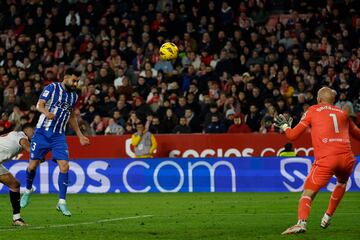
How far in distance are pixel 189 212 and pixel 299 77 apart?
9999 mm

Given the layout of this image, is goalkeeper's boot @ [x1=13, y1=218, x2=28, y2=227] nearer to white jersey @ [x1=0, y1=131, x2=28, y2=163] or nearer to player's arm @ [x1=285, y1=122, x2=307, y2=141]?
white jersey @ [x1=0, y1=131, x2=28, y2=163]

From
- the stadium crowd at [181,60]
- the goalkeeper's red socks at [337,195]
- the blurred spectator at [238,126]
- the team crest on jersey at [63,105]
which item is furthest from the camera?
Result: the stadium crowd at [181,60]

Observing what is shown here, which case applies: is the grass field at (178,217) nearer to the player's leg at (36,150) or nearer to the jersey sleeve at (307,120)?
the player's leg at (36,150)

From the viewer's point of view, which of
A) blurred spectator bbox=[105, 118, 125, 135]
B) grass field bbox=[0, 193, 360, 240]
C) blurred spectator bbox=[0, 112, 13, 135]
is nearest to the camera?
grass field bbox=[0, 193, 360, 240]

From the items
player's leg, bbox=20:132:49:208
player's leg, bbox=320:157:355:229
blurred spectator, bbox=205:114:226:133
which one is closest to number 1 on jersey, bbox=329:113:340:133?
player's leg, bbox=320:157:355:229

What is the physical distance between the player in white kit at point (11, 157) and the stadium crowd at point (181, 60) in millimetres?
10251

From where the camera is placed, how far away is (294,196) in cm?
1931

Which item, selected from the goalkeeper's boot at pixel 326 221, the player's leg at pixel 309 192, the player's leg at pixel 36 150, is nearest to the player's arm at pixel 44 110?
the player's leg at pixel 36 150

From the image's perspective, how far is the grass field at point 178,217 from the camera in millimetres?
11266

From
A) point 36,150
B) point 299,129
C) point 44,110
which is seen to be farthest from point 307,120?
point 36,150

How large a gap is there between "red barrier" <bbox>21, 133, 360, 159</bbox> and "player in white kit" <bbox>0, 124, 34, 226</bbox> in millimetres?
10284

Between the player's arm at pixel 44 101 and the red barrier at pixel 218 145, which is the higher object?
the player's arm at pixel 44 101

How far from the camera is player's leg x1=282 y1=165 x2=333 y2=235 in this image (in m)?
10.8

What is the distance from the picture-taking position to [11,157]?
13398mm
